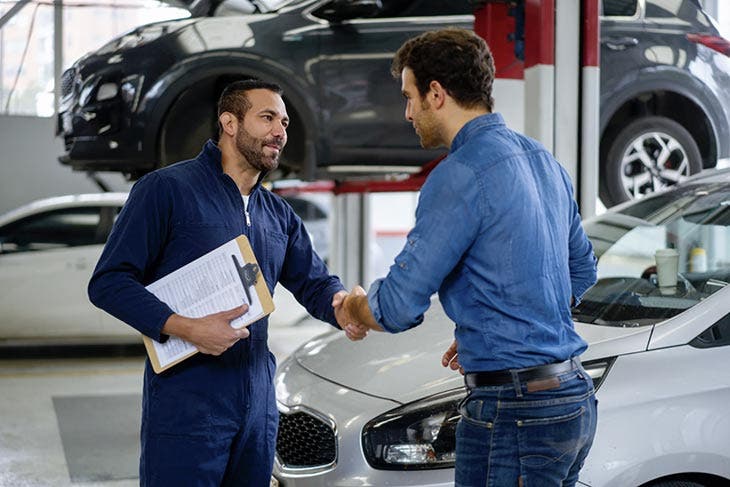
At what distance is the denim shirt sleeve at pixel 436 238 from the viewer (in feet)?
5.96

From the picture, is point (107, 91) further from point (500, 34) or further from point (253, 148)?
point (253, 148)

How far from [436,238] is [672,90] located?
430cm

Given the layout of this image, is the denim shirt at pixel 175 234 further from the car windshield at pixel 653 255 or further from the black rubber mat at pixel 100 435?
the black rubber mat at pixel 100 435

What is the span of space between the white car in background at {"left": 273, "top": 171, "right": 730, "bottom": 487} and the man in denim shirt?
654mm

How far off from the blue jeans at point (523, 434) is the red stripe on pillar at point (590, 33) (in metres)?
2.94

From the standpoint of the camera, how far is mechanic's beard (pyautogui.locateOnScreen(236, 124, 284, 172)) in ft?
8.01

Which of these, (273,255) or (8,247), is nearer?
(273,255)

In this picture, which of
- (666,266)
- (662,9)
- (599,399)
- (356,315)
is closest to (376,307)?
(356,315)

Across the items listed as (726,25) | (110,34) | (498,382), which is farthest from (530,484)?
(110,34)

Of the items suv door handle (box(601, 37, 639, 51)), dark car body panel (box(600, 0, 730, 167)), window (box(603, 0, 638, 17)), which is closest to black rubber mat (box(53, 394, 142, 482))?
dark car body panel (box(600, 0, 730, 167))

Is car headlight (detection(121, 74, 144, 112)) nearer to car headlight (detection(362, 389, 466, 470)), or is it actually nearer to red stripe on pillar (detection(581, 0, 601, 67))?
red stripe on pillar (detection(581, 0, 601, 67))

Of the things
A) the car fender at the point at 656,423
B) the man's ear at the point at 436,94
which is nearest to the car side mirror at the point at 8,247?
the car fender at the point at 656,423

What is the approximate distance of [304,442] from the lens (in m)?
2.90

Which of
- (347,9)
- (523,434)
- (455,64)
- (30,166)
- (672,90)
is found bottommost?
(30,166)
